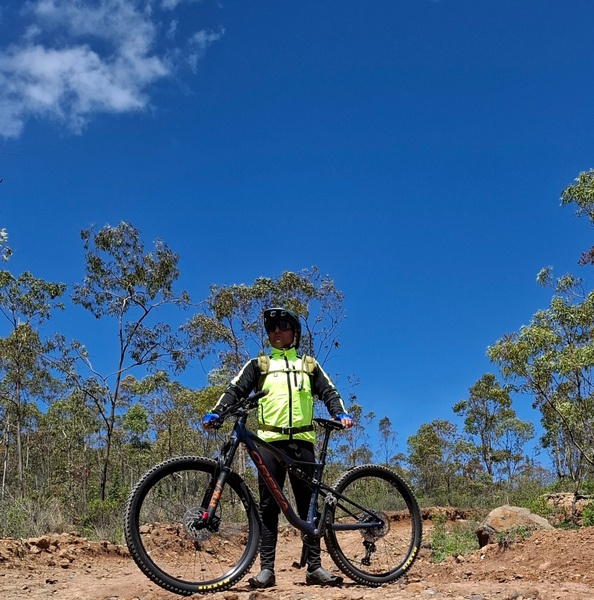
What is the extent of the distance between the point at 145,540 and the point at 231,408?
3.66ft

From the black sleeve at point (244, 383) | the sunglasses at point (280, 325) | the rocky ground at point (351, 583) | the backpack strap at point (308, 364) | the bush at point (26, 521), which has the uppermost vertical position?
the sunglasses at point (280, 325)

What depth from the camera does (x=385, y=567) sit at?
14.9 ft

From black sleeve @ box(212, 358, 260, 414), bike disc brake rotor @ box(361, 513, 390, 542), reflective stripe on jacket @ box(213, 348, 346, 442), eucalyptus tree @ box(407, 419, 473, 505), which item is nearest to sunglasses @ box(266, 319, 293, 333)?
Answer: reflective stripe on jacket @ box(213, 348, 346, 442)

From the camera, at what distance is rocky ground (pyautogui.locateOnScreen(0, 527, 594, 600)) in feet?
12.1

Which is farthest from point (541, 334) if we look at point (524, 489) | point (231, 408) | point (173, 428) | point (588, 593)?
point (173, 428)

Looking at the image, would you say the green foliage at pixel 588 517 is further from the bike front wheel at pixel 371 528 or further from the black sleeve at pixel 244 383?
the black sleeve at pixel 244 383

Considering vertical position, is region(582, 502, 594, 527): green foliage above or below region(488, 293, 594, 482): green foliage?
below

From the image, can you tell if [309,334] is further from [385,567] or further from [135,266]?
[385,567]

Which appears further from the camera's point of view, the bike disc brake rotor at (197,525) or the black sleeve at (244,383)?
the black sleeve at (244,383)

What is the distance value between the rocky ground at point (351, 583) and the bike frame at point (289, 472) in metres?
0.39

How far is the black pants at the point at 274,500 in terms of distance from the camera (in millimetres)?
4070

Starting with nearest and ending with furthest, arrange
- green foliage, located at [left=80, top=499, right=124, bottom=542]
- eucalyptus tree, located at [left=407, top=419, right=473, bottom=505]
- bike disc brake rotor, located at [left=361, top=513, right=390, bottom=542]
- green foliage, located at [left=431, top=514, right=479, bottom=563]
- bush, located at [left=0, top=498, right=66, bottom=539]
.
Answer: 1. bike disc brake rotor, located at [left=361, top=513, right=390, bottom=542]
2. green foliage, located at [left=431, top=514, right=479, bottom=563]
3. bush, located at [left=0, top=498, right=66, bottom=539]
4. green foliage, located at [left=80, top=499, right=124, bottom=542]
5. eucalyptus tree, located at [left=407, top=419, right=473, bottom=505]

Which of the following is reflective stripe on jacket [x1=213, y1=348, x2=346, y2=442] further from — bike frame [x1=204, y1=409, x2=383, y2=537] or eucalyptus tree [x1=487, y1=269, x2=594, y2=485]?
eucalyptus tree [x1=487, y1=269, x2=594, y2=485]

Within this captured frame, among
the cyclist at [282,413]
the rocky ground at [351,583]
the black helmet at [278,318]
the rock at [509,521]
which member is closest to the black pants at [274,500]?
the cyclist at [282,413]
